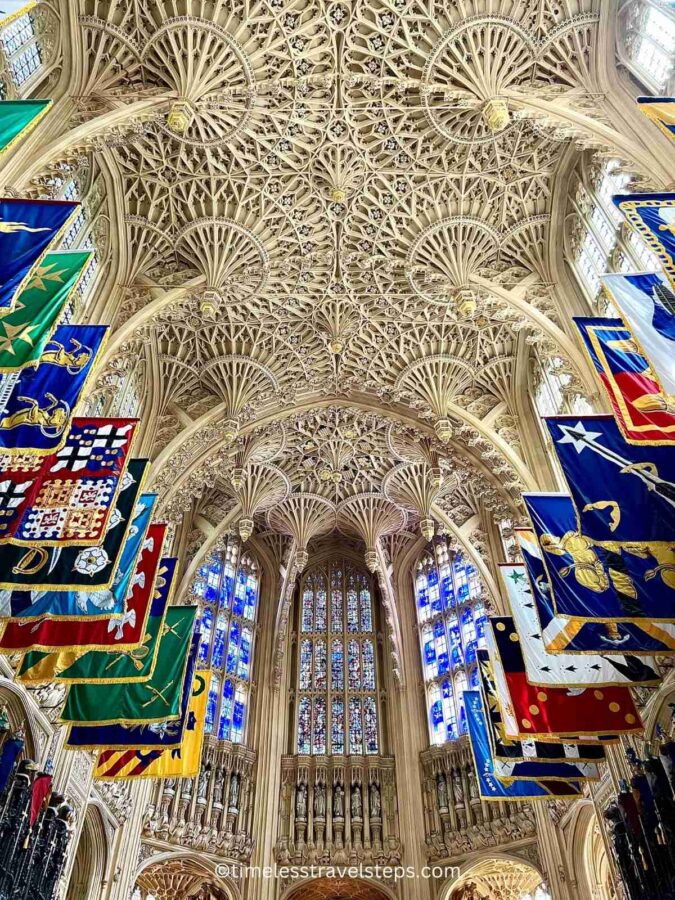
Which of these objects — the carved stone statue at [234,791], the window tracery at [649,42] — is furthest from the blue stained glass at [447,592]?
the window tracery at [649,42]

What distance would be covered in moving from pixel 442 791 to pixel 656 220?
67.8ft

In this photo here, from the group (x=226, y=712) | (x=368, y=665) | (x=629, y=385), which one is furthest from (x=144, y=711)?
(x=368, y=665)

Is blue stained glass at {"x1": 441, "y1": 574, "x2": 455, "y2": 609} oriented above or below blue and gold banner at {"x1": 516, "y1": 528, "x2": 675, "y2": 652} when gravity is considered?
above

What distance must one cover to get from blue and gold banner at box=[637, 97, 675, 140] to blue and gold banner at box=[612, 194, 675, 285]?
3.06 feet

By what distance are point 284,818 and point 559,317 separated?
1896 centimetres

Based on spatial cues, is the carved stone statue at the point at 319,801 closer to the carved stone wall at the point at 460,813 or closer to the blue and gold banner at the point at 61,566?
the carved stone wall at the point at 460,813

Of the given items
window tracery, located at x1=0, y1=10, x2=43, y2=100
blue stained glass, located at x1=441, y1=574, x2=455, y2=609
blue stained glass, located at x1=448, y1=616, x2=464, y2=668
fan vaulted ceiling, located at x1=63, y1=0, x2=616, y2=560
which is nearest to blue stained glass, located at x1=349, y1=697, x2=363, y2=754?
blue stained glass, located at x1=448, y1=616, x2=464, y2=668

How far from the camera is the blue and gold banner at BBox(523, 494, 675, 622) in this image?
388 inches

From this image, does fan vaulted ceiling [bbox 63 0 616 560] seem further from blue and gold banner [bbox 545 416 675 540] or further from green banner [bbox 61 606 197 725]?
green banner [bbox 61 606 197 725]

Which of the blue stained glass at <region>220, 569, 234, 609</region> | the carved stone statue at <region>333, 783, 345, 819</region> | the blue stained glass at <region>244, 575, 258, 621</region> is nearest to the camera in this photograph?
the carved stone statue at <region>333, 783, 345, 819</region>

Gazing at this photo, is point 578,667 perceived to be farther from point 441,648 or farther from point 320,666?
point 320,666

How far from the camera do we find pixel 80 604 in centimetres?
1057

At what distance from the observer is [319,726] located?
87.9 ft

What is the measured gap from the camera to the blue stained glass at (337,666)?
27989 mm
